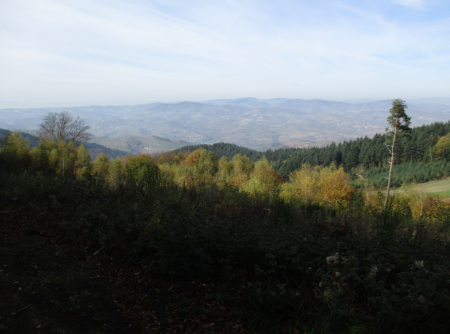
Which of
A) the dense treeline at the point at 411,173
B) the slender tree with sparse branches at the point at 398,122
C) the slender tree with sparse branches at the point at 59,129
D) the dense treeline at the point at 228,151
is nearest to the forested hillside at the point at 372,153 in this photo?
the dense treeline at the point at 411,173

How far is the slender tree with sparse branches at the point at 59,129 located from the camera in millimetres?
39656

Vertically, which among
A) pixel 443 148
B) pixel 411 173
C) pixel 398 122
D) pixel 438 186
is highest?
pixel 398 122

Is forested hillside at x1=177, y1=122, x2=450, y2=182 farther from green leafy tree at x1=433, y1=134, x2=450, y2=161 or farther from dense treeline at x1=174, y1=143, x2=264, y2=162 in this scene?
dense treeline at x1=174, y1=143, x2=264, y2=162

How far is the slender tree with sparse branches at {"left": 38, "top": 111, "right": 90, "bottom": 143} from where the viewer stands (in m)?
39.7

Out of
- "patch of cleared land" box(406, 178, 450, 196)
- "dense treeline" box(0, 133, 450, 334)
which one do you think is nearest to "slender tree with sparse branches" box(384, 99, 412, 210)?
"dense treeline" box(0, 133, 450, 334)

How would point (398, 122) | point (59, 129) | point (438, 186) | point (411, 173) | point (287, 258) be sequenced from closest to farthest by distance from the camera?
point (287, 258) < point (398, 122) < point (59, 129) < point (438, 186) < point (411, 173)

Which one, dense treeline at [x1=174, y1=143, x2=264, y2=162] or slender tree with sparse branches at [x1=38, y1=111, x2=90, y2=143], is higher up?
slender tree with sparse branches at [x1=38, y1=111, x2=90, y2=143]

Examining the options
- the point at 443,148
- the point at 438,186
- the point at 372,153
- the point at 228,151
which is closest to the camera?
the point at 438,186

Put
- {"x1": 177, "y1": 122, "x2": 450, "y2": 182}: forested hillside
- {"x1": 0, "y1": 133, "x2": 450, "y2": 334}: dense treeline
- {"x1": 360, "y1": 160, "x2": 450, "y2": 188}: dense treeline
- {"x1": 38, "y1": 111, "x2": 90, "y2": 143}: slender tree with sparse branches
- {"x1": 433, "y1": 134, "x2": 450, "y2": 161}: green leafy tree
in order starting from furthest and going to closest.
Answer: {"x1": 177, "y1": 122, "x2": 450, "y2": 182}: forested hillside
{"x1": 433, "y1": 134, "x2": 450, "y2": 161}: green leafy tree
{"x1": 360, "y1": 160, "x2": 450, "y2": 188}: dense treeline
{"x1": 38, "y1": 111, "x2": 90, "y2": 143}: slender tree with sparse branches
{"x1": 0, "y1": 133, "x2": 450, "y2": 334}: dense treeline

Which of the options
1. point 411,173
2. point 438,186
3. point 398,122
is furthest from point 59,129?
point 411,173

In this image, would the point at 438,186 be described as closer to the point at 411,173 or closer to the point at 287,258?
the point at 411,173

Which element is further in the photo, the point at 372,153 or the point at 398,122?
the point at 372,153

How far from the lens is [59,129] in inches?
1574

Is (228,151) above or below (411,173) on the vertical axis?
above
